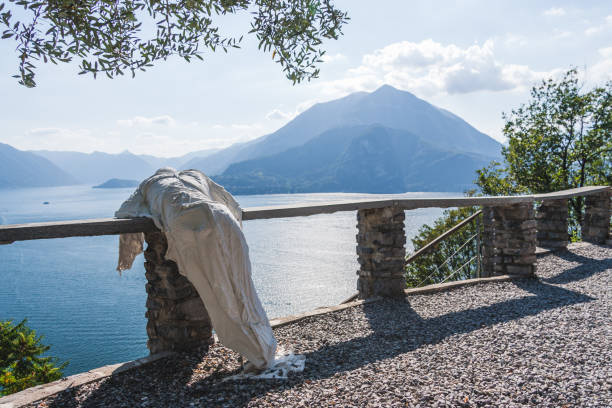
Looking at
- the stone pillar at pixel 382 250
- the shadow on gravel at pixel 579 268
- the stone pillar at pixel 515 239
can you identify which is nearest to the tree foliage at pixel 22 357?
the stone pillar at pixel 382 250

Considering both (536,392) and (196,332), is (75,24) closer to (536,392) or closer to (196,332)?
(196,332)

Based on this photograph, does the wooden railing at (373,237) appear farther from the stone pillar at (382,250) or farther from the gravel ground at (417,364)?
the gravel ground at (417,364)

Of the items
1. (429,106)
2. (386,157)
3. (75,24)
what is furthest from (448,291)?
(429,106)

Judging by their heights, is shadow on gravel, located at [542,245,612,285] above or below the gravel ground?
below

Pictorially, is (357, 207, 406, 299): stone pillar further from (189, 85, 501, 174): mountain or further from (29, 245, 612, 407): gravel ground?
(189, 85, 501, 174): mountain

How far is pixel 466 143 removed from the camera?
176 m

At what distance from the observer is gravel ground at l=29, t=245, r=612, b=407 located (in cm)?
273

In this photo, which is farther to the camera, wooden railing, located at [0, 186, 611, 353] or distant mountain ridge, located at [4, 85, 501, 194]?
distant mountain ridge, located at [4, 85, 501, 194]

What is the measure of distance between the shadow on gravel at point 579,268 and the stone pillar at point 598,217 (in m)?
1.70

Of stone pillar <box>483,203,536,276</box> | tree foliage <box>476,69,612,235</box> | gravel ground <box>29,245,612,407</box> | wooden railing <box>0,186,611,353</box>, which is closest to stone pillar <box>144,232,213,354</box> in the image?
wooden railing <box>0,186,611,353</box>

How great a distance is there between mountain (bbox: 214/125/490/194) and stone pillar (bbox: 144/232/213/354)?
283 feet

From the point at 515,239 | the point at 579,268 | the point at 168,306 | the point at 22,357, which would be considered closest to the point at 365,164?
the point at 579,268

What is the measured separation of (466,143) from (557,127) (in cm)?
17166

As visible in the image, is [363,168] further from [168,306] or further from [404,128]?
[168,306]
